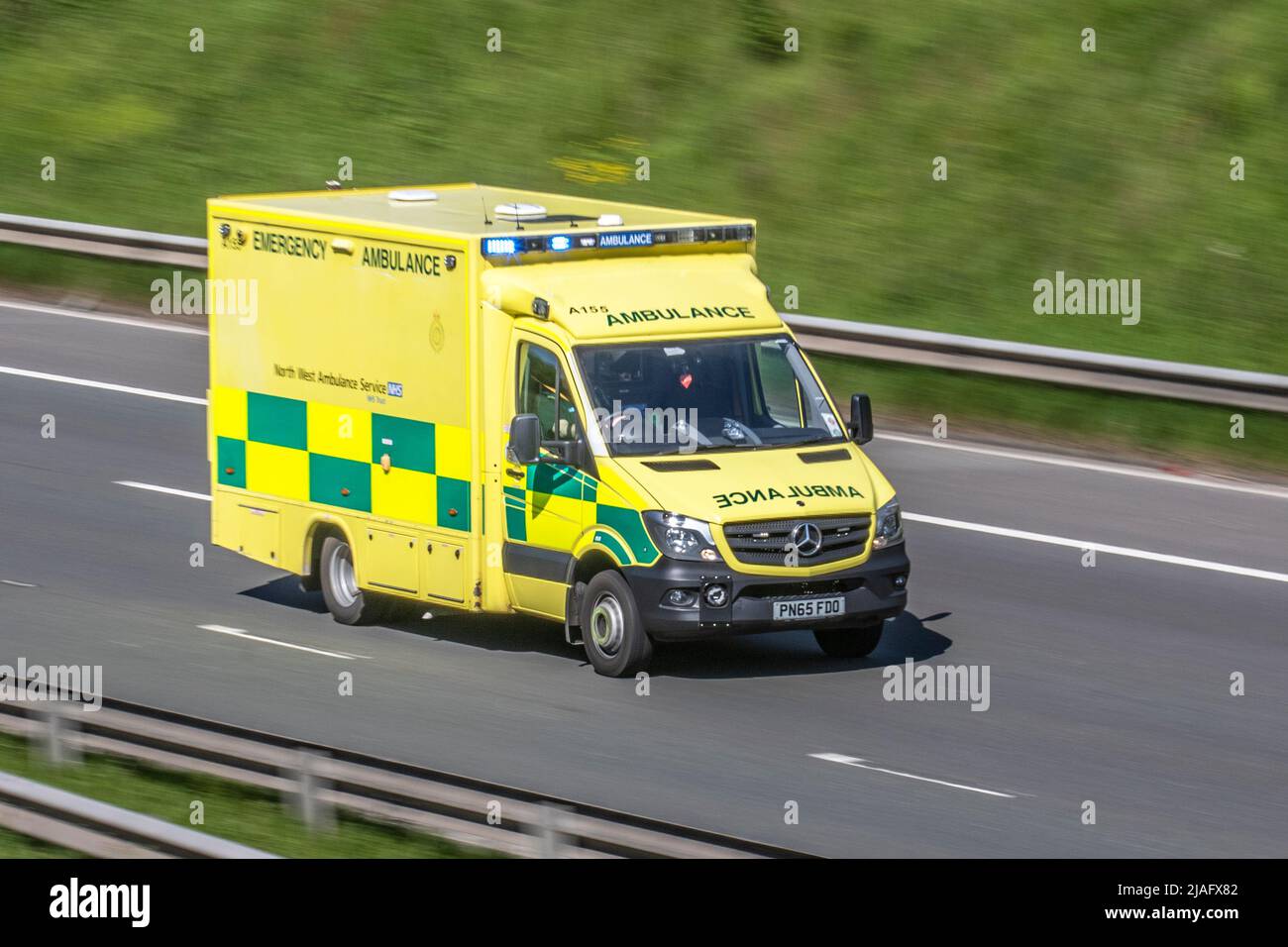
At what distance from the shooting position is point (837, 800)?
11.2 m

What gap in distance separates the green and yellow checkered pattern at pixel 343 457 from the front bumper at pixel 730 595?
1670 millimetres

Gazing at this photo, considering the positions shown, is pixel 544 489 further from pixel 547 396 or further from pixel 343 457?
pixel 343 457

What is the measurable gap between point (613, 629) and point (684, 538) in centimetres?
79

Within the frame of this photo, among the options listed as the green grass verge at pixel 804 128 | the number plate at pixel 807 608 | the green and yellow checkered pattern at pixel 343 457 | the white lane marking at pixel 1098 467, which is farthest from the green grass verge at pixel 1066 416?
the green and yellow checkered pattern at pixel 343 457

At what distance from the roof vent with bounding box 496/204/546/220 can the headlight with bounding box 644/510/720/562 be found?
103 inches

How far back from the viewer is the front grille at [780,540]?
13.2m

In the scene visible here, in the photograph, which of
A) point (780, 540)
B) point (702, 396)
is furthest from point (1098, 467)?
point (780, 540)

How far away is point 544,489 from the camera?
1402 centimetres

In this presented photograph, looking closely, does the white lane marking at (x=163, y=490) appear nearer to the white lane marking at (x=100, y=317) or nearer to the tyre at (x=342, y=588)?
the tyre at (x=342, y=588)

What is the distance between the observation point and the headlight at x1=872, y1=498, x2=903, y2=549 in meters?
13.7

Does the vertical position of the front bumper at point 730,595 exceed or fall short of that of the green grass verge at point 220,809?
it exceeds it

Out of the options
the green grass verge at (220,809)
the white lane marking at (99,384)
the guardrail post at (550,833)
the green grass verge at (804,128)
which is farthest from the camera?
the green grass verge at (804,128)
